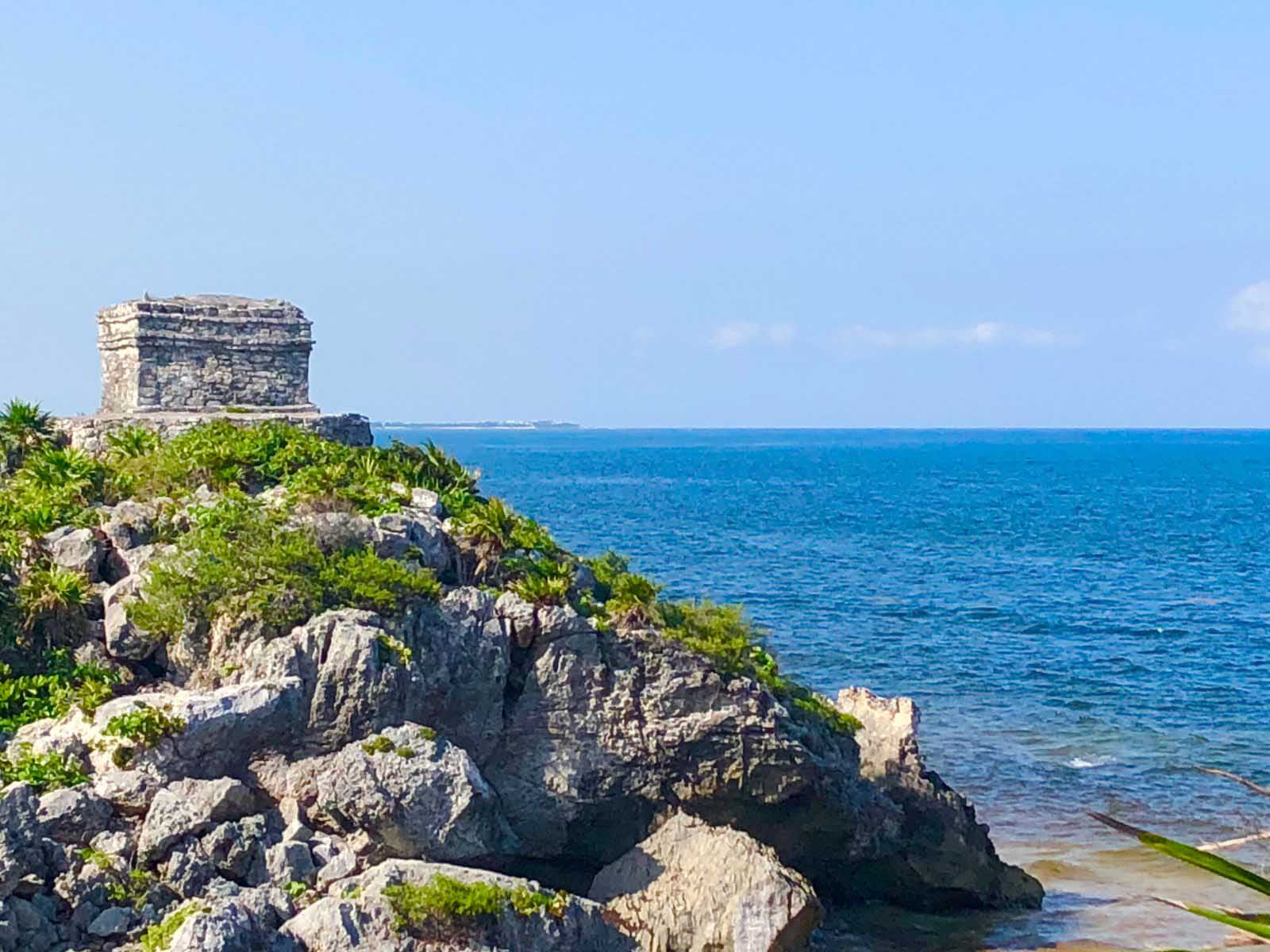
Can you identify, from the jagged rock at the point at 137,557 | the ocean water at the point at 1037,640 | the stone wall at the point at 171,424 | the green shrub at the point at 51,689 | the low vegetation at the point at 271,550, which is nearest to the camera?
the green shrub at the point at 51,689

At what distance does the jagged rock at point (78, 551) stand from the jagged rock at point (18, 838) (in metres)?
4.65

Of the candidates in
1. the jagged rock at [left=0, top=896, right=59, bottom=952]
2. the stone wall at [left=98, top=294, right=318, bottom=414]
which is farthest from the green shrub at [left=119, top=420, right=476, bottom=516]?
the jagged rock at [left=0, top=896, right=59, bottom=952]

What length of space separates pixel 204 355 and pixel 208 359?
11cm

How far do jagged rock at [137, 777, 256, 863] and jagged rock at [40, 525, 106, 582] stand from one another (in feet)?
14.4

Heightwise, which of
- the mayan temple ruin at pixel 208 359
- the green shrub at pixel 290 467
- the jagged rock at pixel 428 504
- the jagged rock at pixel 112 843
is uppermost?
the mayan temple ruin at pixel 208 359

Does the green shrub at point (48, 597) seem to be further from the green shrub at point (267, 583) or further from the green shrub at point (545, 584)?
the green shrub at point (545, 584)

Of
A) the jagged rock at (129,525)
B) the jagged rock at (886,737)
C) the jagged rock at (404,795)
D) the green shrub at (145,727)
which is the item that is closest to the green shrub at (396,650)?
the jagged rock at (404,795)

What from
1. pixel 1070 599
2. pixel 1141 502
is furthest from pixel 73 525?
pixel 1141 502

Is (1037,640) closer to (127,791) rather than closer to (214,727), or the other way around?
(214,727)

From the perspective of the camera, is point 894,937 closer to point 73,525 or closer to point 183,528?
point 183,528

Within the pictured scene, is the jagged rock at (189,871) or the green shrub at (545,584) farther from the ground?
the green shrub at (545,584)

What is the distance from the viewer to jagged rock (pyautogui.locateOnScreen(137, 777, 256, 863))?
13.6m

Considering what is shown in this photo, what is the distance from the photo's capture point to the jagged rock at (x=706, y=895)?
15758mm

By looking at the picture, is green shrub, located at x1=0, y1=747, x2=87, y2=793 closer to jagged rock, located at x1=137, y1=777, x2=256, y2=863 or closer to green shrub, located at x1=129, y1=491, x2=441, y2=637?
jagged rock, located at x1=137, y1=777, x2=256, y2=863
